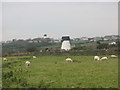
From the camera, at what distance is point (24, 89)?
813 centimetres

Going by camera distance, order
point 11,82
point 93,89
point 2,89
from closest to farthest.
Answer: point 93,89 < point 2,89 < point 11,82

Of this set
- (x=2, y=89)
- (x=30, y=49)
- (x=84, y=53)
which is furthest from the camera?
(x=30, y=49)

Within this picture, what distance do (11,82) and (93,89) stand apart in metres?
4.30

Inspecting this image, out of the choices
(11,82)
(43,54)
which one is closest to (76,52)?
(43,54)

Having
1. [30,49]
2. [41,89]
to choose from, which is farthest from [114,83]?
[30,49]

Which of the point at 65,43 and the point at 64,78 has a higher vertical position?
the point at 65,43

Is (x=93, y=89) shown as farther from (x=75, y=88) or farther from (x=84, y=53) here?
(x=84, y=53)

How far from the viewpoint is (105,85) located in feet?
27.8

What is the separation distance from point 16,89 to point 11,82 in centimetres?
184

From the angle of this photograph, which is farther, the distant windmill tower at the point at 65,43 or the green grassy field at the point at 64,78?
the distant windmill tower at the point at 65,43

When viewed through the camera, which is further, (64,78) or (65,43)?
(65,43)

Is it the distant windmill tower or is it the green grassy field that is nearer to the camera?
the green grassy field

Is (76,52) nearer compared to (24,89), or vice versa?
(24,89)

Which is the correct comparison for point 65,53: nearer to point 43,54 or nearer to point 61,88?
point 43,54
